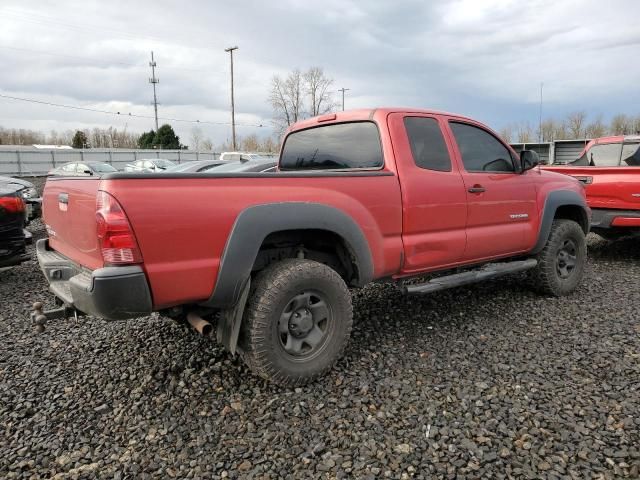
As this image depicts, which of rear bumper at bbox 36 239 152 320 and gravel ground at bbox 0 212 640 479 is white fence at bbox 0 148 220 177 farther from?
rear bumper at bbox 36 239 152 320

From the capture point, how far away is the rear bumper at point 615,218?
606 cm

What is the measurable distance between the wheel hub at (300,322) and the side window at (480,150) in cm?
201

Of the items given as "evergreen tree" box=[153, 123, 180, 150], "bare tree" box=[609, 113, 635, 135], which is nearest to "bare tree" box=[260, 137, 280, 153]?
"evergreen tree" box=[153, 123, 180, 150]

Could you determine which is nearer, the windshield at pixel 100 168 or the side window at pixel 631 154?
the side window at pixel 631 154

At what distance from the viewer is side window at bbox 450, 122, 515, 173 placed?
4.07 meters

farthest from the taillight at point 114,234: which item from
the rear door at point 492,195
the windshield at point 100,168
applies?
the windshield at point 100,168

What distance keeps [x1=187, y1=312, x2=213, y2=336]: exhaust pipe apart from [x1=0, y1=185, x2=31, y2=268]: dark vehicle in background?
357cm

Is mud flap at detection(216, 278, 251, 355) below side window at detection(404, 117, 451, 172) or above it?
below

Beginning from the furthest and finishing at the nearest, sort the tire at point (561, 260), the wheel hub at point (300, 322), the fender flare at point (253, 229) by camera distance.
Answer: the tire at point (561, 260), the wheel hub at point (300, 322), the fender flare at point (253, 229)

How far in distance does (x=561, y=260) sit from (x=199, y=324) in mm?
4038

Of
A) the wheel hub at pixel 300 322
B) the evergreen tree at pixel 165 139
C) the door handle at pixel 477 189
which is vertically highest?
the evergreen tree at pixel 165 139

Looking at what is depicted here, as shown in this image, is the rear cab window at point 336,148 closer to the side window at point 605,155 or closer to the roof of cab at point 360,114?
the roof of cab at point 360,114

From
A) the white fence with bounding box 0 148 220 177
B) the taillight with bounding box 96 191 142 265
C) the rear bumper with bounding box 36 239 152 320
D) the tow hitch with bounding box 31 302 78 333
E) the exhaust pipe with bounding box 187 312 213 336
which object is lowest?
the exhaust pipe with bounding box 187 312 213 336

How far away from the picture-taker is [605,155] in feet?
25.4
